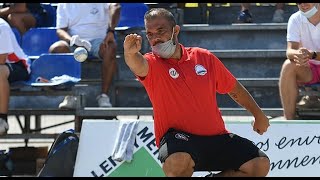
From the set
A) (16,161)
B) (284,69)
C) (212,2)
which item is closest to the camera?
(284,69)

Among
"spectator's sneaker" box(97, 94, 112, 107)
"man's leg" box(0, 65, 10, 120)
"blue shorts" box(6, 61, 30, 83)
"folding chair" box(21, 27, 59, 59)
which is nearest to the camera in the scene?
"man's leg" box(0, 65, 10, 120)

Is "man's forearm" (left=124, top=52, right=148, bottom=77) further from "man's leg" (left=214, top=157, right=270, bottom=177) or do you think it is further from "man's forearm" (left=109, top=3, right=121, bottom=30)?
"man's forearm" (left=109, top=3, right=121, bottom=30)

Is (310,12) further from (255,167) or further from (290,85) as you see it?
(255,167)

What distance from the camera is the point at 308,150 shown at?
7227mm

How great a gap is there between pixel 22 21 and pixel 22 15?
7cm

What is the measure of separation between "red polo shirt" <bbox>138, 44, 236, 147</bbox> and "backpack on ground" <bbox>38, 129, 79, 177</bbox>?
174 centimetres

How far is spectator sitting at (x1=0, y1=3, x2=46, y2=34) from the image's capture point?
9.90 meters

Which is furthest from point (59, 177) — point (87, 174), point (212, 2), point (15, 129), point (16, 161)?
point (15, 129)

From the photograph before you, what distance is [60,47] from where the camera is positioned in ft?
29.7

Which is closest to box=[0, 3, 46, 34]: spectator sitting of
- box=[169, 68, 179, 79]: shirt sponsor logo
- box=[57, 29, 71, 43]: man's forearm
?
box=[57, 29, 71, 43]: man's forearm

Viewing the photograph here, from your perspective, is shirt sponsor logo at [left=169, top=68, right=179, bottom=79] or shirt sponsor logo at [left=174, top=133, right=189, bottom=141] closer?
shirt sponsor logo at [left=174, top=133, right=189, bottom=141]

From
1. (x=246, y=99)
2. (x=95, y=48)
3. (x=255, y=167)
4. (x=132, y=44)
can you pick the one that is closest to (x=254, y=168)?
(x=255, y=167)

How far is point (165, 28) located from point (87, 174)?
213 centimetres

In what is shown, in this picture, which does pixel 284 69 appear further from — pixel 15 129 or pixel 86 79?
pixel 15 129
